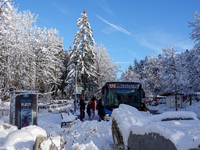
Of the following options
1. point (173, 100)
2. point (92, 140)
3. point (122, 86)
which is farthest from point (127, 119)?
point (173, 100)

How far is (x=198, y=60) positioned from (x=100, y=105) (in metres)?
14.5

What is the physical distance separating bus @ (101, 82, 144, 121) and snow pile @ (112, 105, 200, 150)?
848cm

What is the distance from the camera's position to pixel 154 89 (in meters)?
47.0

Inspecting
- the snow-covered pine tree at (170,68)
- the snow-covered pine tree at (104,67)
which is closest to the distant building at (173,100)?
the snow-covered pine tree at (170,68)

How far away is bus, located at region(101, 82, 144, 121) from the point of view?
1334 centimetres

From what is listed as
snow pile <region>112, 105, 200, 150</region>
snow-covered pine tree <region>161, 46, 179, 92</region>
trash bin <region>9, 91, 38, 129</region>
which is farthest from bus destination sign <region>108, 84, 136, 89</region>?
snow-covered pine tree <region>161, 46, 179, 92</region>

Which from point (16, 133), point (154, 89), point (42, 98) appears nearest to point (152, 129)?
point (16, 133)

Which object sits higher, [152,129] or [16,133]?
[152,129]

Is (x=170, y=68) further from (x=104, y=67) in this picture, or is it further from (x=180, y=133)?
(x=180, y=133)

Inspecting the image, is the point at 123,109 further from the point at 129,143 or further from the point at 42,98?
the point at 42,98

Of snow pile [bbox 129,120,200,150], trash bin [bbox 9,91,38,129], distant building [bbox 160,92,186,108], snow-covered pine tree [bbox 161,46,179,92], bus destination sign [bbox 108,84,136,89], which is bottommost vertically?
distant building [bbox 160,92,186,108]

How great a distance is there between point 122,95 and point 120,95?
0.13 metres

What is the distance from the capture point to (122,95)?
44.0 feet

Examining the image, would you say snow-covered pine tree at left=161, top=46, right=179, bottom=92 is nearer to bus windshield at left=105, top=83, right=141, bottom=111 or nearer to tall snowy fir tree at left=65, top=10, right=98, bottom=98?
tall snowy fir tree at left=65, top=10, right=98, bottom=98
